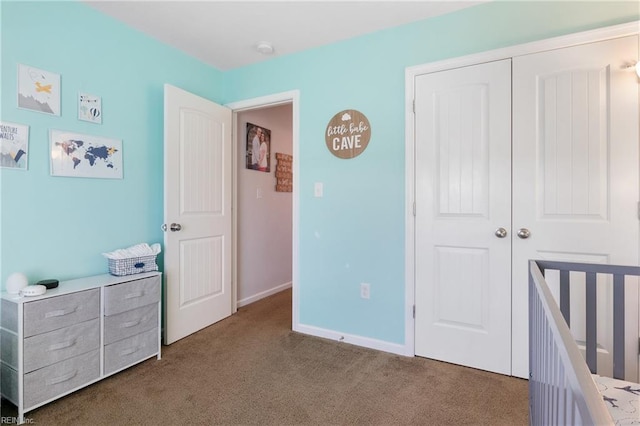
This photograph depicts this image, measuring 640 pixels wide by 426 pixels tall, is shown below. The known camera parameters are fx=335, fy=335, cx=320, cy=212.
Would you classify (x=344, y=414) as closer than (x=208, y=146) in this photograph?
Yes

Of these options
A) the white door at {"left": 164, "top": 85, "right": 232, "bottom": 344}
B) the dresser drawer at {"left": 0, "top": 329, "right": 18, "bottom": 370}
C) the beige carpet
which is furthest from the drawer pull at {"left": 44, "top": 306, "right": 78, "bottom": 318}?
the white door at {"left": 164, "top": 85, "right": 232, "bottom": 344}

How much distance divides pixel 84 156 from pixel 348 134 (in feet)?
5.78

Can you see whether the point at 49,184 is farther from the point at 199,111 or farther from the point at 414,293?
the point at 414,293

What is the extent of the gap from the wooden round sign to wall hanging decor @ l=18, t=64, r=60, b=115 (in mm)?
1731

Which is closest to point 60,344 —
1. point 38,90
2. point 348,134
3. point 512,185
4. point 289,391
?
point 289,391

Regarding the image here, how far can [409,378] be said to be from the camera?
2.01 metres

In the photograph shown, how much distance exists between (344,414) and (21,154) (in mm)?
2215

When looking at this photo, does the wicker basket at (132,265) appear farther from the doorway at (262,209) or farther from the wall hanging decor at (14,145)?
the doorway at (262,209)

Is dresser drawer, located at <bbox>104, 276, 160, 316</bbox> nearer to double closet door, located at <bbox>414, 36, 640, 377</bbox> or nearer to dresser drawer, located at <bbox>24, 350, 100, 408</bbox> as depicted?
dresser drawer, located at <bbox>24, 350, 100, 408</bbox>

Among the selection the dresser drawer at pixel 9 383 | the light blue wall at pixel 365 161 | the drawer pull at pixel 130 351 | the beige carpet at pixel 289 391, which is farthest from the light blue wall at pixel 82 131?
the light blue wall at pixel 365 161

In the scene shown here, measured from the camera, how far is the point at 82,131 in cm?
212

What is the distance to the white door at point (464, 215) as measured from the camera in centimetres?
202

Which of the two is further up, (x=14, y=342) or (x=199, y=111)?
(x=199, y=111)

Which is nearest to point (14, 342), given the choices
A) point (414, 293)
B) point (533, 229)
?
point (414, 293)
